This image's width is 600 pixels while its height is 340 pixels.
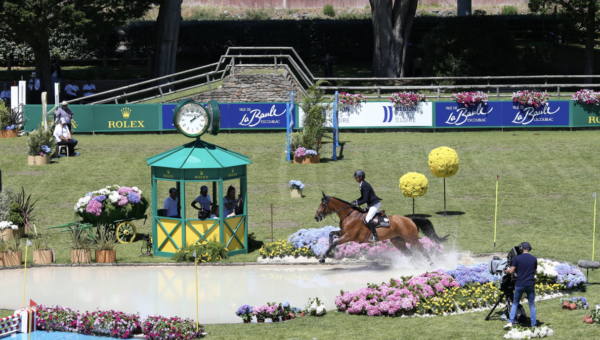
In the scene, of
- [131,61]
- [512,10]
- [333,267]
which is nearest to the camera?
[333,267]

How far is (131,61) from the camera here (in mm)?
56094

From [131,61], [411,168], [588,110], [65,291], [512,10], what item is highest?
[512,10]

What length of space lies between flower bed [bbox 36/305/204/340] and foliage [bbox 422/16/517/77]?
36884 mm

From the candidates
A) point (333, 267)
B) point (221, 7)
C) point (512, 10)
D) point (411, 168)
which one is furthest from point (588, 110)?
point (221, 7)

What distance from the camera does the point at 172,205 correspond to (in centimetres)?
1903

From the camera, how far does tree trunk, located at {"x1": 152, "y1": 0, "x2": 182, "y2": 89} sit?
44656 mm

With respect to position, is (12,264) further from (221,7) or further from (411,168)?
(221,7)

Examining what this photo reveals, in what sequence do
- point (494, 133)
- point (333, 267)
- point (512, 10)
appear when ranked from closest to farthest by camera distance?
point (333, 267) < point (494, 133) < point (512, 10)

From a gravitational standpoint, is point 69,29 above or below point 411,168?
above

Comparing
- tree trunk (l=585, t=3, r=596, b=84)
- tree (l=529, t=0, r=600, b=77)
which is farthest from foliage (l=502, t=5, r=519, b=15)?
tree trunk (l=585, t=3, r=596, b=84)

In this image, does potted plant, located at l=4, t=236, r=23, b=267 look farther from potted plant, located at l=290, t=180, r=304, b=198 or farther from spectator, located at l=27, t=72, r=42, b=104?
spectator, located at l=27, t=72, r=42, b=104

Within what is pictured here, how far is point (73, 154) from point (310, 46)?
101ft

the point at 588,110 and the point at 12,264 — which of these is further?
the point at 588,110

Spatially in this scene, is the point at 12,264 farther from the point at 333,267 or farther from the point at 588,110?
the point at 588,110
